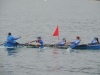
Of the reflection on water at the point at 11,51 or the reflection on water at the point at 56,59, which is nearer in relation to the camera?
the reflection on water at the point at 56,59

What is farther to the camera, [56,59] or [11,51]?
[11,51]

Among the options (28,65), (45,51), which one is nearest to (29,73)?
(28,65)

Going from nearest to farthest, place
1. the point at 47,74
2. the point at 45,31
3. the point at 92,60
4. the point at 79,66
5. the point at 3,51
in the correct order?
the point at 47,74 → the point at 79,66 → the point at 92,60 → the point at 3,51 → the point at 45,31

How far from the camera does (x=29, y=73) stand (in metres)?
40.2

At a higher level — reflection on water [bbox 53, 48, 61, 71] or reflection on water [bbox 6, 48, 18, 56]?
reflection on water [bbox 6, 48, 18, 56]

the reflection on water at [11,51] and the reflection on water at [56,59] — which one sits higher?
the reflection on water at [11,51]

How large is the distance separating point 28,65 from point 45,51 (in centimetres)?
942

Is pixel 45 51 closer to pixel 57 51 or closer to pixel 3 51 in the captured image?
pixel 57 51

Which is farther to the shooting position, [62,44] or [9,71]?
[62,44]

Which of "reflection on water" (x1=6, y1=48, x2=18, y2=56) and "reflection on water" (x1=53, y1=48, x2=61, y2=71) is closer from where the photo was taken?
"reflection on water" (x1=53, y1=48, x2=61, y2=71)

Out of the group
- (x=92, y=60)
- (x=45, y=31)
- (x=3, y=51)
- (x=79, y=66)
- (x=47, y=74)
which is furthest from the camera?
(x=45, y=31)

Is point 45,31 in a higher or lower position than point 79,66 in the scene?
higher

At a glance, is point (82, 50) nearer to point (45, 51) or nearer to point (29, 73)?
point (45, 51)

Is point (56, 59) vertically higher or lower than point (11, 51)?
lower
